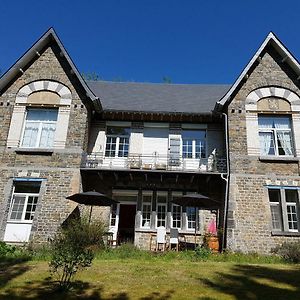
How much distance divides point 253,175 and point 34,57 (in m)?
11.8

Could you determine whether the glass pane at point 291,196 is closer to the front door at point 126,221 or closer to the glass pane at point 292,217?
the glass pane at point 292,217

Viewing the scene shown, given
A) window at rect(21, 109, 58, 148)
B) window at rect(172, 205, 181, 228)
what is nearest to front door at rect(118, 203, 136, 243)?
window at rect(172, 205, 181, 228)

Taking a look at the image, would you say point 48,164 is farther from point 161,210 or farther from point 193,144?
point 193,144

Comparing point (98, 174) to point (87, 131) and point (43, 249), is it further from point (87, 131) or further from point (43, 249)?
point (43, 249)

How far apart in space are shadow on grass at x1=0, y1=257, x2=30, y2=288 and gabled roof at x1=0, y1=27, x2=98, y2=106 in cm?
787

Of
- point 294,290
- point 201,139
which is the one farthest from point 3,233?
point 294,290

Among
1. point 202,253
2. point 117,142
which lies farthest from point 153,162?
point 202,253

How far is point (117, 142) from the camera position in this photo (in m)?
16.6

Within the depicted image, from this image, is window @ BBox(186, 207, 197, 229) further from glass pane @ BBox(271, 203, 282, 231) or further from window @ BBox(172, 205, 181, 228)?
glass pane @ BBox(271, 203, 282, 231)

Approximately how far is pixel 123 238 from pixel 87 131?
17.5 feet

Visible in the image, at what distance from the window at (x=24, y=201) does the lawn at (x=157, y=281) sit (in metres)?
4.27

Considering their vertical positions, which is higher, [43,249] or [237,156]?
[237,156]

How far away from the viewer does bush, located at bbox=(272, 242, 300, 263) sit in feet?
37.0

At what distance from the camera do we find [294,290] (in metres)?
7.06
